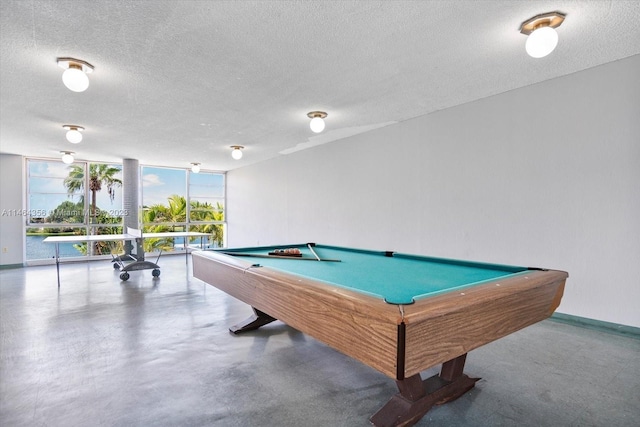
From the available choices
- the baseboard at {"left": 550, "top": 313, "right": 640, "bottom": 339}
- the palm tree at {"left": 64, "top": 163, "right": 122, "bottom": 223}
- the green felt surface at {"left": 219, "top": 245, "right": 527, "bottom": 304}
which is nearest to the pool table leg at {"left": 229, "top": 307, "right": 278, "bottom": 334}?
the green felt surface at {"left": 219, "top": 245, "right": 527, "bottom": 304}

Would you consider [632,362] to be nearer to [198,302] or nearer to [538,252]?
[538,252]

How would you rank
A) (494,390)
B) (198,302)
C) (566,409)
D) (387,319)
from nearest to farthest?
1. (387,319)
2. (566,409)
3. (494,390)
4. (198,302)

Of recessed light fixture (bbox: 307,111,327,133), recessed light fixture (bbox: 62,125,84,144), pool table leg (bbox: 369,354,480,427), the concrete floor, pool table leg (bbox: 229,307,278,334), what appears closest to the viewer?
pool table leg (bbox: 369,354,480,427)

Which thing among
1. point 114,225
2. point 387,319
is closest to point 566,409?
point 387,319

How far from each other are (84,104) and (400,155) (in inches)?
159

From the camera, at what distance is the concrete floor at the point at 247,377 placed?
178cm

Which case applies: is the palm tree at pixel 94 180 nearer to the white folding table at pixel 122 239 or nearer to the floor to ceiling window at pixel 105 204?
the floor to ceiling window at pixel 105 204

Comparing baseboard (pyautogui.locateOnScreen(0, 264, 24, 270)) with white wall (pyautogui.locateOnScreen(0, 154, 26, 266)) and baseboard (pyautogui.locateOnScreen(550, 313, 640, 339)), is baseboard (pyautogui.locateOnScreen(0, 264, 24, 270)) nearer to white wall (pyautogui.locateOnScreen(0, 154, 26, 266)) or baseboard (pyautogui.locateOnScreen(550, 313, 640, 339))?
white wall (pyautogui.locateOnScreen(0, 154, 26, 266))

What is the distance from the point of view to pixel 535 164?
11.1ft

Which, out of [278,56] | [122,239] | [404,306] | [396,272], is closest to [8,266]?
[122,239]

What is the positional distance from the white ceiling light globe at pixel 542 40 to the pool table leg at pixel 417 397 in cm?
212

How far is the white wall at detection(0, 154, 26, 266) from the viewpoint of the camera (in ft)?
21.8

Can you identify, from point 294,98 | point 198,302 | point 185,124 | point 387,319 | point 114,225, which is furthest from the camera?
point 114,225

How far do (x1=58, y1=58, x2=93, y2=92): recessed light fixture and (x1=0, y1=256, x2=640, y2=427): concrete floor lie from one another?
2.18 m
